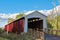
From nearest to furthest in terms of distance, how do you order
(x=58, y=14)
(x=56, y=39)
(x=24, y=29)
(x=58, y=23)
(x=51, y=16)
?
(x=56, y=39) < (x=24, y=29) < (x=58, y=23) < (x=58, y=14) < (x=51, y=16)

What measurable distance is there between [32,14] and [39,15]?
1116 mm

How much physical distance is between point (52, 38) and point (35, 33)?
7819 mm

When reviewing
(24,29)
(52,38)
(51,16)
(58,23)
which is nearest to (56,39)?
(52,38)

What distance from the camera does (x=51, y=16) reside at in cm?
4934

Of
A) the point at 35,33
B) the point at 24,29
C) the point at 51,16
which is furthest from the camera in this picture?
the point at 51,16

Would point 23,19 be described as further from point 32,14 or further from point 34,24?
point 34,24

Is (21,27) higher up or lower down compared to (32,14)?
lower down

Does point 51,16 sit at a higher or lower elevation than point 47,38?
higher

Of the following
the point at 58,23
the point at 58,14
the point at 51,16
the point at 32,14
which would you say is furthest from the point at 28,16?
the point at 51,16

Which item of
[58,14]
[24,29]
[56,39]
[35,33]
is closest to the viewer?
[56,39]

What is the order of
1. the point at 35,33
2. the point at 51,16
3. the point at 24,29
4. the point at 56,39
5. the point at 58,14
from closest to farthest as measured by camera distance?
the point at 56,39 < the point at 35,33 < the point at 24,29 < the point at 58,14 < the point at 51,16

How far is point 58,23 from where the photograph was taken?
3603 centimetres

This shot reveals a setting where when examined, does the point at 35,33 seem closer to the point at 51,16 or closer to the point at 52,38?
the point at 52,38

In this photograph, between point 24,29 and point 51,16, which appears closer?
point 24,29
